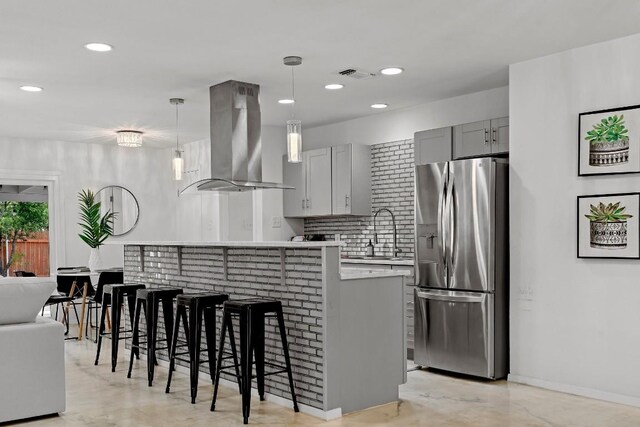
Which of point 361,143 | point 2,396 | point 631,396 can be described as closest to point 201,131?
point 361,143

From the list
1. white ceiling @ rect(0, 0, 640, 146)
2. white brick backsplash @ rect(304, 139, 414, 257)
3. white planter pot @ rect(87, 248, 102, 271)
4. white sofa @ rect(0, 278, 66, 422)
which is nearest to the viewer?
white ceiling @ rect(0, 0, 640, 146)

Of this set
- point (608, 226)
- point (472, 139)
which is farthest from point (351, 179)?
point (608, 226)

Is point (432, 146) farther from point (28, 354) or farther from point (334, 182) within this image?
point (28, 354)

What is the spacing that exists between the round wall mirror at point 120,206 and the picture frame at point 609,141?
6743mm

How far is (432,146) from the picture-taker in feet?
20.5

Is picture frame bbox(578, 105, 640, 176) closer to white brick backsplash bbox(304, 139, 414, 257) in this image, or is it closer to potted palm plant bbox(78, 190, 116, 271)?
white brick backsplash bbox(304, 139, 414, 257)

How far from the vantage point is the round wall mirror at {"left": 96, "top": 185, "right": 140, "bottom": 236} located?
30.4 feet

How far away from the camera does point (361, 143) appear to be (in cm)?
755

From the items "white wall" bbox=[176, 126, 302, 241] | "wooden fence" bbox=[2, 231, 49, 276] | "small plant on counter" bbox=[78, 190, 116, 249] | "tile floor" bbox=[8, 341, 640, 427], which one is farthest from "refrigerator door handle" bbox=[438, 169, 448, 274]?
"wooden fence" bbox=[2, 231, 49, 276]

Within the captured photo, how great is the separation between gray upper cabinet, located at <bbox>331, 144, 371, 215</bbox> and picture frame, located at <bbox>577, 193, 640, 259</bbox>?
2.95 m

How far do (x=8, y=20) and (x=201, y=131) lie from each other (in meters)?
4.38

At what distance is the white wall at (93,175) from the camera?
8617 mm

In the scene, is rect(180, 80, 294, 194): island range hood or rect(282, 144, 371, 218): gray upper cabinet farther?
rect(282, 144, 371, 218): gray upper cabinet

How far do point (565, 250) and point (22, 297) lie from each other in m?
3.87
